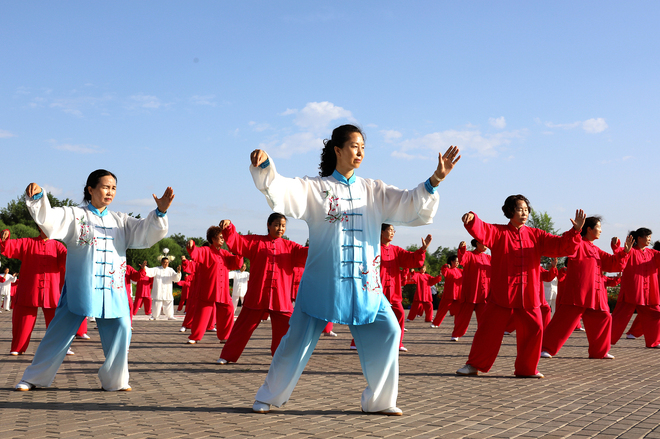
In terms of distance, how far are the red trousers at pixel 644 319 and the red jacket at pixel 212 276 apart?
6898mm

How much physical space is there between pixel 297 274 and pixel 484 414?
912 centimetres

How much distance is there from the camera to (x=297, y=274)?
13.7 metres

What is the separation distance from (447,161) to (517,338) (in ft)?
10.9

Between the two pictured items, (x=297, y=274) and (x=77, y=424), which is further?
(x=297, y=274)

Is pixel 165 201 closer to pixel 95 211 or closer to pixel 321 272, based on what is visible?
pixel 95 211

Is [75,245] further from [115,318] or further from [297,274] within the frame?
[297,274]

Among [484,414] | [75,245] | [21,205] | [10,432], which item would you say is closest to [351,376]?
[484,414]

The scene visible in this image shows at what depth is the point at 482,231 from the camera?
22.7 ft

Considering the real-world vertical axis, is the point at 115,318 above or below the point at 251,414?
above

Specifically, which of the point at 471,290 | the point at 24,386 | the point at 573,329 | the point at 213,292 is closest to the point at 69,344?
the point at 24,386

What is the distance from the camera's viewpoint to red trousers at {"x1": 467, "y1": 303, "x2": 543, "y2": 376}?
22.9 ft

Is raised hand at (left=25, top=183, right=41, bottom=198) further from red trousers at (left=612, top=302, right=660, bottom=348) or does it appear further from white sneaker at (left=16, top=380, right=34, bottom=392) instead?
red trousers at (left=612, top=302, right=660, bottom=348)

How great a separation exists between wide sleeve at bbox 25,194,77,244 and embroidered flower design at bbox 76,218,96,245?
52 millimetres

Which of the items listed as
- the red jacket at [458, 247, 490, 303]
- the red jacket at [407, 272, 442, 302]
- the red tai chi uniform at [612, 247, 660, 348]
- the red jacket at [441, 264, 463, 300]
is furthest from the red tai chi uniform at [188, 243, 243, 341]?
the red tai chi uniform at [612, 247, 660, 348]
